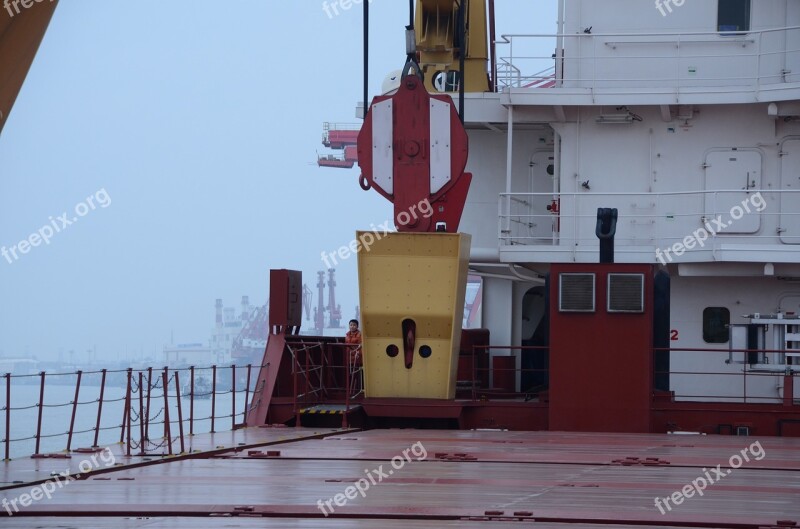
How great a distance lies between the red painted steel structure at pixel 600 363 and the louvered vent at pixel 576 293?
0.16 feet

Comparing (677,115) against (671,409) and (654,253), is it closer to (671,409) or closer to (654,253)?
(654,253)

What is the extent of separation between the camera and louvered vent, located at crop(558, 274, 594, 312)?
14.8 meters

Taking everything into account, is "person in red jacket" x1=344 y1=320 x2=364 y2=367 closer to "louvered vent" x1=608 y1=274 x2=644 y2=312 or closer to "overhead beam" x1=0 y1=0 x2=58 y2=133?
"louvered vent" x1=608 y1=274 x2=644 y2=312

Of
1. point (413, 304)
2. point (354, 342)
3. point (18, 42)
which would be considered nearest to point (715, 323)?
point (354, 342)

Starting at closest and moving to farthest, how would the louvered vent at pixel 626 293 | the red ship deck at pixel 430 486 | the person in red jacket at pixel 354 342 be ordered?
the red ship deck at pixel 430 486 < the louvered vent at pixel 626 293 < the person in red jacket at pixel 354 342

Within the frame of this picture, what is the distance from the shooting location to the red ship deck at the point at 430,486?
686 cm

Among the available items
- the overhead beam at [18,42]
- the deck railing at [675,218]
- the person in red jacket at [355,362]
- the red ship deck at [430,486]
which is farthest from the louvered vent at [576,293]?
the overhead beam at [18,42]

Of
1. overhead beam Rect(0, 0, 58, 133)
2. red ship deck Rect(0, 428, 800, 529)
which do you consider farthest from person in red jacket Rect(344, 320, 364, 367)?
overhead beam Rect(0, 0, 58, 133)

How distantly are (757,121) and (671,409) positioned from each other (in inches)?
215

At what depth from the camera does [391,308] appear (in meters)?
14.8

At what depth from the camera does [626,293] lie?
14.7 metres

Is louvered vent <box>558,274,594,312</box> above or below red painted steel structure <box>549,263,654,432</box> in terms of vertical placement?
above

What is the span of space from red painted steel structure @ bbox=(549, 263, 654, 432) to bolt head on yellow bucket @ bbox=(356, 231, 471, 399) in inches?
49.2

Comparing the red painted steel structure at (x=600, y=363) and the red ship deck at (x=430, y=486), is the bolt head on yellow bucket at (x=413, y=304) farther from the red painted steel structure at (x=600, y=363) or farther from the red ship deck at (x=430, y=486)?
the red ship deck at (x=430, y=486)
